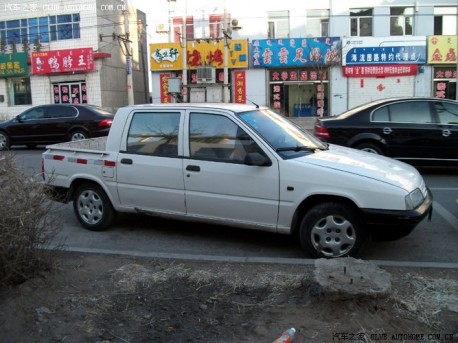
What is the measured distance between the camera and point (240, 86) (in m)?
27.6

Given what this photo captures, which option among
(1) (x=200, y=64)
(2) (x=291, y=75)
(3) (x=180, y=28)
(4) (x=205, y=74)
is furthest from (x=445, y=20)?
(3) (x=180, y=28)

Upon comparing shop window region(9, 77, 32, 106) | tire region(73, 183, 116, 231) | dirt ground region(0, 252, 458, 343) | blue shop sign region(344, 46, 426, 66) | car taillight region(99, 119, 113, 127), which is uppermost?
blue shop sign region(344, 46, 426, 66)

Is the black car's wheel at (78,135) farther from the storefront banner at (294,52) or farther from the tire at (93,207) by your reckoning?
the storefront banner at (294,52)

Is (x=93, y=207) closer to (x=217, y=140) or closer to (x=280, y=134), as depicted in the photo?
(x=217, y=140)

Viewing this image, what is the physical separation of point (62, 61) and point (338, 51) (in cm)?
1613

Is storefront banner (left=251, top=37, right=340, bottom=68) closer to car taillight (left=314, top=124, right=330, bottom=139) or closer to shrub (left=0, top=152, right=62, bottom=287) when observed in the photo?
car taillight (left=314, top=124, right=330, bottom=139)

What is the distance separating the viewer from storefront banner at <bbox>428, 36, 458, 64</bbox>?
2570cm

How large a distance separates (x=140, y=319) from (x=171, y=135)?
2.52m

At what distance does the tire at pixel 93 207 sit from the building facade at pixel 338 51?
19.6 meters

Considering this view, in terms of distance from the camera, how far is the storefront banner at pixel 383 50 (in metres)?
25.9

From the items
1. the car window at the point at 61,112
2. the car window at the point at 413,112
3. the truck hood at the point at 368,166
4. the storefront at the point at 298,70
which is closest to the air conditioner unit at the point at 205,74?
the storefront at the point at 298,70

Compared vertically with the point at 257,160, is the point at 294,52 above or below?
above

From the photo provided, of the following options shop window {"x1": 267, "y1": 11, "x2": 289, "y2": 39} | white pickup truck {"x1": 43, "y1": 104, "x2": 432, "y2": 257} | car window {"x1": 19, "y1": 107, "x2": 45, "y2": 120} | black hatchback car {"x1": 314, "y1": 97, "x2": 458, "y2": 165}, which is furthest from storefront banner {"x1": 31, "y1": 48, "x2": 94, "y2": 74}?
white pickup truck {"x1": 43, "y1": 104, "x2": 432, "y2": 257}

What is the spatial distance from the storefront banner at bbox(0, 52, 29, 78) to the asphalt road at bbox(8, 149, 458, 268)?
1052 inches
